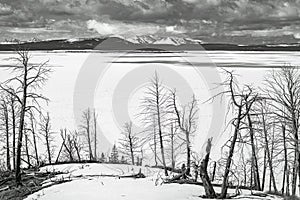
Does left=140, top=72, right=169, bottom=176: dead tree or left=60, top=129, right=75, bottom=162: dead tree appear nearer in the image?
left=140, top=72, right=169, bottom=176: dead tree

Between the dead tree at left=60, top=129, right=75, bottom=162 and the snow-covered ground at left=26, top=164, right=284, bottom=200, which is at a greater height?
the dead tree at left=60, top=129, right=75, bottom=162

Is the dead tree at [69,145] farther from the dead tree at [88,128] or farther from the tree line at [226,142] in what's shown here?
the dead tree at [88,128]

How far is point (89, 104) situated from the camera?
218 feet

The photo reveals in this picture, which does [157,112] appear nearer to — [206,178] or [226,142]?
[206,178]

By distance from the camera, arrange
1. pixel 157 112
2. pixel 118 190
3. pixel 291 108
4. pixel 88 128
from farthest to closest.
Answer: pixel 88 128 → pixel 157 112 → pixel 291 108 → pixel 118 190

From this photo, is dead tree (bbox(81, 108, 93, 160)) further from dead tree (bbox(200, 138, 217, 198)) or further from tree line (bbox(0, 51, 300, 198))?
dead tree (bbox(200, 138, 217, 198))

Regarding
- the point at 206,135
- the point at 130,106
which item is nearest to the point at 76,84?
the point at 130,106

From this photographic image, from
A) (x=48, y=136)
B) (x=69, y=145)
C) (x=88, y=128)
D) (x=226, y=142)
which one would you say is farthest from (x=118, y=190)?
(x=69, y=145)

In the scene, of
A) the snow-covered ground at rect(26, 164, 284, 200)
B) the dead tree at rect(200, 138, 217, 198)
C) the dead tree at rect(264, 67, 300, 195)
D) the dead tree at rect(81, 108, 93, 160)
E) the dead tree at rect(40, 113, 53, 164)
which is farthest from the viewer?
the dead tree at rect(81, 108, 93, 160)

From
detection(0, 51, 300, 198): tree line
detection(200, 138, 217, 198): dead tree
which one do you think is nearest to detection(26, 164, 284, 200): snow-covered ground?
detection(200, 138, 217, 198): dead tree

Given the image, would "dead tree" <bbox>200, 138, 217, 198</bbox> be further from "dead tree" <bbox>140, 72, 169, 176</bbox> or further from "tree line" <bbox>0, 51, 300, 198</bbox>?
"dead tree" <bbox>140, 72, 169, 176</bbox>

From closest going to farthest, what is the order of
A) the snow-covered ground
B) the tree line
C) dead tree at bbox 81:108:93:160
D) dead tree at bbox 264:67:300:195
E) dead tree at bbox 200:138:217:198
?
dead tree at bbox 200:138:217:198
the snow-covered ground
the tree line
dead tree at bbox 264:67:300:195
dead tree at bbox 81:108:93:160

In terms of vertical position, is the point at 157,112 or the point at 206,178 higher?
the point at 157,112

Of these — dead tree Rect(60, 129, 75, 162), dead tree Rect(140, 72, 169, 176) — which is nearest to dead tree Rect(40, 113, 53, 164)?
dead tree Rect(60, 129, 75, 162)
